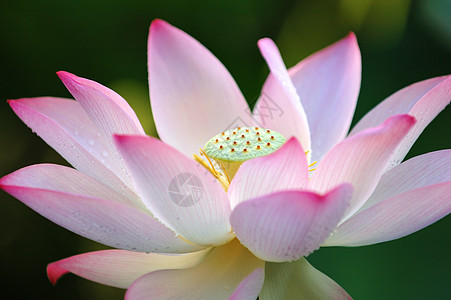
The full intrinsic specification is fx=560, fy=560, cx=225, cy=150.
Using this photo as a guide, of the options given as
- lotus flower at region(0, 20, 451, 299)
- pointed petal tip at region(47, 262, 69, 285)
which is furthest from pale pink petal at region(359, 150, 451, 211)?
pointed petal tip at region(47, 262, 69, 285)

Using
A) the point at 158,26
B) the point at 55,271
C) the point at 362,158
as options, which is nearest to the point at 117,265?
the point at 55,271

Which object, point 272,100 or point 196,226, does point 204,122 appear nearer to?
point 272,100

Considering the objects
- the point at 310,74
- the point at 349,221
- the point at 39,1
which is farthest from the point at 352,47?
the point at 39,1

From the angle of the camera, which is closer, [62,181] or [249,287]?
[249,287]

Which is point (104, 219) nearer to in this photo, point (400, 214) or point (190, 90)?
point (400, 214)

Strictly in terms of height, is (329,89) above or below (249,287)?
above

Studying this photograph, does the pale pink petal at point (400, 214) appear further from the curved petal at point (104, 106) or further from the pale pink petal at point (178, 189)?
the curved petal at point (104, 106)
